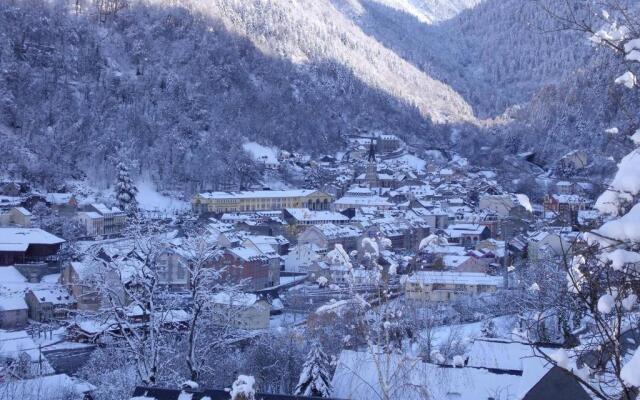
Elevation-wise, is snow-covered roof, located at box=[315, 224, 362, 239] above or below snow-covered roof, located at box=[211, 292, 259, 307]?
below

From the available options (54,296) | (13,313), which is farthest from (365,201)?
(13,313)

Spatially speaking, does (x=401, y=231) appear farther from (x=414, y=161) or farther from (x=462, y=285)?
(x=414, y=161)

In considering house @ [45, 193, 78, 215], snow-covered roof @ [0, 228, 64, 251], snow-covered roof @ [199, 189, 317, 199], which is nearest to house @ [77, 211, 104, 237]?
house @ [45, 193, 78, 215]

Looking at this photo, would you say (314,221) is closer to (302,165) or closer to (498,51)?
(302,165)

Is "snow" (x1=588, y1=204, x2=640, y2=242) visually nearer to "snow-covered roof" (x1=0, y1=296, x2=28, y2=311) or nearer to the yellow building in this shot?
"snow-covered roof" (x1=0, y1=296, x2=28, y2=311)

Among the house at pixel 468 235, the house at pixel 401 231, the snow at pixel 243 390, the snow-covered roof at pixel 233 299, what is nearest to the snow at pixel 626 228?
the snow at pixel 243 390

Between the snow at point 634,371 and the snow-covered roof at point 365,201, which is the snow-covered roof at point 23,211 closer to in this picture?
the snow-covered roof at point 365,201
